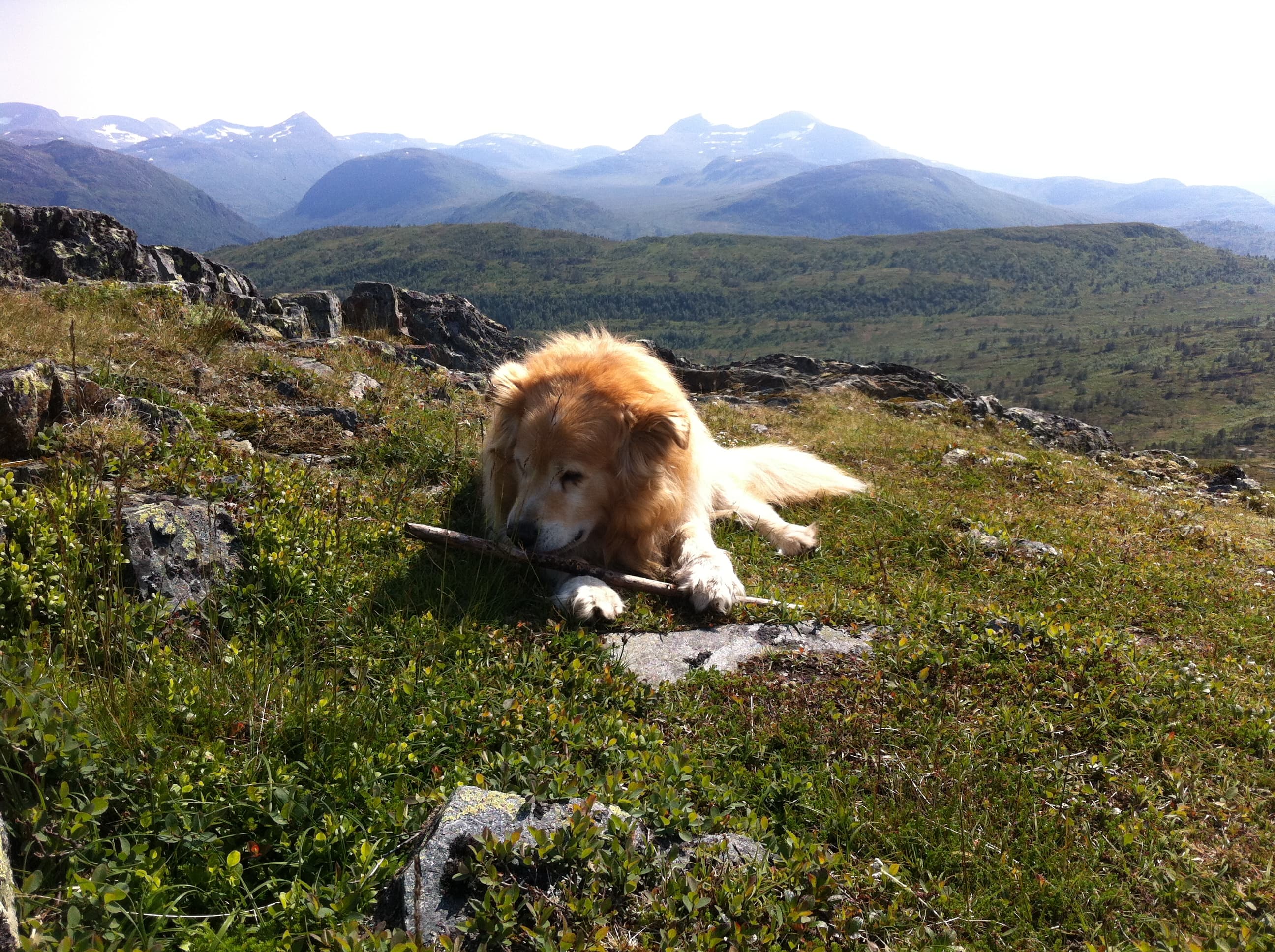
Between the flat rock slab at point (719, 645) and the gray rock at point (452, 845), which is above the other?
the gray rock at point (452, 845)

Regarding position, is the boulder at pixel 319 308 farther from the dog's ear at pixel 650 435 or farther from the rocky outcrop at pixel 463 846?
the rocky outcrop at pixel 463 846

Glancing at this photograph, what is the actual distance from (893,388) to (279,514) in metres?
26.8

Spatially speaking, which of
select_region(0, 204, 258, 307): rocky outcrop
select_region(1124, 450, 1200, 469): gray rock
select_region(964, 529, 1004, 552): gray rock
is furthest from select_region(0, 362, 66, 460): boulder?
select_region(1124, 450, 1200, 469): gray rock

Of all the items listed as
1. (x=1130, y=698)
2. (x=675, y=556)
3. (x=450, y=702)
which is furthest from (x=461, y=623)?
(x=1130, y=698)

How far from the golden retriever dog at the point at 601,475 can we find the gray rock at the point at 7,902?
3.36 m

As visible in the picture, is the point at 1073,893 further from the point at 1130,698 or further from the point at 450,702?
the point at 450,702

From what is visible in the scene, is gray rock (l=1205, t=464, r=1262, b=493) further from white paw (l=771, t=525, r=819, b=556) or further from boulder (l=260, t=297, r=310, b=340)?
boulder (l=260, t=297, r=310, b=340)

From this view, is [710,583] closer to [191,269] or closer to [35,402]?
[35,402]

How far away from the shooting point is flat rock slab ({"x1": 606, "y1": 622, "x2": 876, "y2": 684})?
487 centimetres

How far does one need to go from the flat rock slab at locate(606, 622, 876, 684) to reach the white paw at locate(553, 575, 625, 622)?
21cm

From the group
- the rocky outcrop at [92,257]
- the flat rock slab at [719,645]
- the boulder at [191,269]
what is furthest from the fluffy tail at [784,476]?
the boulder at [191,269]

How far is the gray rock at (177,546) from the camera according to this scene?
14.5 ft

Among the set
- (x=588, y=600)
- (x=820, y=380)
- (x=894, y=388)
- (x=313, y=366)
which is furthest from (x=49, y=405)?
(x=820, y=380)

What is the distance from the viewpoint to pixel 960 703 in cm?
440
